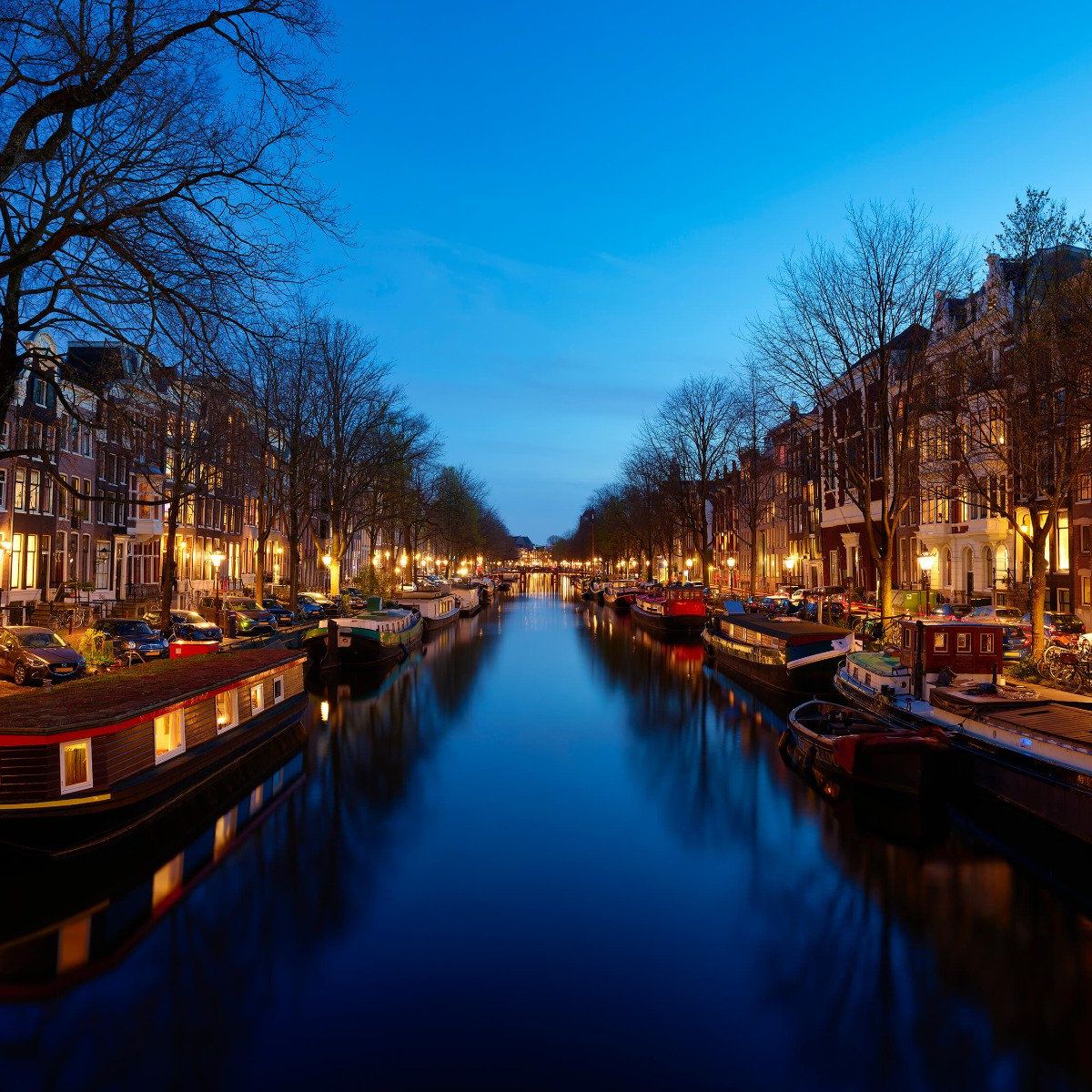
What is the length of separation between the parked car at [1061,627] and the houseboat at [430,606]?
1461 inches

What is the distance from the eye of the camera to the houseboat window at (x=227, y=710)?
2041cm

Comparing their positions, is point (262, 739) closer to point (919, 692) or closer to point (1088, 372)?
point (919, 692)

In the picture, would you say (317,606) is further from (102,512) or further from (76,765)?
(76,765)

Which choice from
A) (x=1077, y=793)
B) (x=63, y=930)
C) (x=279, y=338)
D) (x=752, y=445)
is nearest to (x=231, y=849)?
(x=63, y=930)

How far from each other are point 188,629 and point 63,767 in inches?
1021

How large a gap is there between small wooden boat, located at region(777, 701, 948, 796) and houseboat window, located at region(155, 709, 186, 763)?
44.1 ft

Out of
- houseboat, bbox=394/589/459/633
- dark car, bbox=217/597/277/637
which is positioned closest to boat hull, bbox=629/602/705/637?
houseboat, bbox=394/589/459/633

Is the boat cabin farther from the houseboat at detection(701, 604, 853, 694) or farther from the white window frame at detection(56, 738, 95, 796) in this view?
the white window frame at detection(56, 738, 95, 796)

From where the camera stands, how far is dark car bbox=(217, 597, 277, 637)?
136 ft

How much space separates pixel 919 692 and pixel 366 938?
16061 millimetres

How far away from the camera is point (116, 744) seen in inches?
577

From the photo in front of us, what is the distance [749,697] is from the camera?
3612 cm

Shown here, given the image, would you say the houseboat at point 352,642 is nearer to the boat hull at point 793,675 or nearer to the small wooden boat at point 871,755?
the boat hull at point 793,675

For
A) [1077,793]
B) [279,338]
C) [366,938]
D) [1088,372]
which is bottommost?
[366,938]
